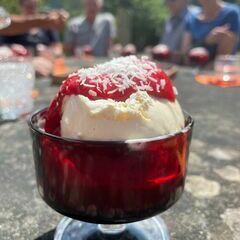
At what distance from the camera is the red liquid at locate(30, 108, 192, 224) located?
18.1 inches

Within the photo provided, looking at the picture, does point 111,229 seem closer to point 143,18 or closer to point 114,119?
point 114,119

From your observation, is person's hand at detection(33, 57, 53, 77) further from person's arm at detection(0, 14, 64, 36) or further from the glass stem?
the glass stem

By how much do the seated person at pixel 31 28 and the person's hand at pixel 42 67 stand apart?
1.06 feet

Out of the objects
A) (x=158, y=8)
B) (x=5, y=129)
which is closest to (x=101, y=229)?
(x=5, y=129)

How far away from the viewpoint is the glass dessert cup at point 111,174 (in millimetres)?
460

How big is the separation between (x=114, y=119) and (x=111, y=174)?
2.4 inches

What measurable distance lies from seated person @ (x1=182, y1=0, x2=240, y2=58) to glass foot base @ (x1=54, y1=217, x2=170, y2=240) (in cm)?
178

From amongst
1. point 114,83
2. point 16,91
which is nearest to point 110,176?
point 114,83

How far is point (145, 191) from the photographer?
48 centimetres

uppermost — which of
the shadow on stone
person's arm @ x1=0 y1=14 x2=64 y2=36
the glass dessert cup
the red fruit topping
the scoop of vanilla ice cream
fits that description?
the red fruit topping

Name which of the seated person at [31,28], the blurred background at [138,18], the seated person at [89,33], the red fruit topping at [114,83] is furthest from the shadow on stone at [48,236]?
the blurred background at [138,18]

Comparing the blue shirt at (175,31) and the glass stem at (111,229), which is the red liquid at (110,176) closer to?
the glass stem at (111,229)

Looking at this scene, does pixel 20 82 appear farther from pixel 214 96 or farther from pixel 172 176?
pixel 172 176

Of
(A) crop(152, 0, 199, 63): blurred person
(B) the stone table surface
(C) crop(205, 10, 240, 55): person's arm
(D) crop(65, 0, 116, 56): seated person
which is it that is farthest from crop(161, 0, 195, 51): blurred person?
(B) the stone table surface
